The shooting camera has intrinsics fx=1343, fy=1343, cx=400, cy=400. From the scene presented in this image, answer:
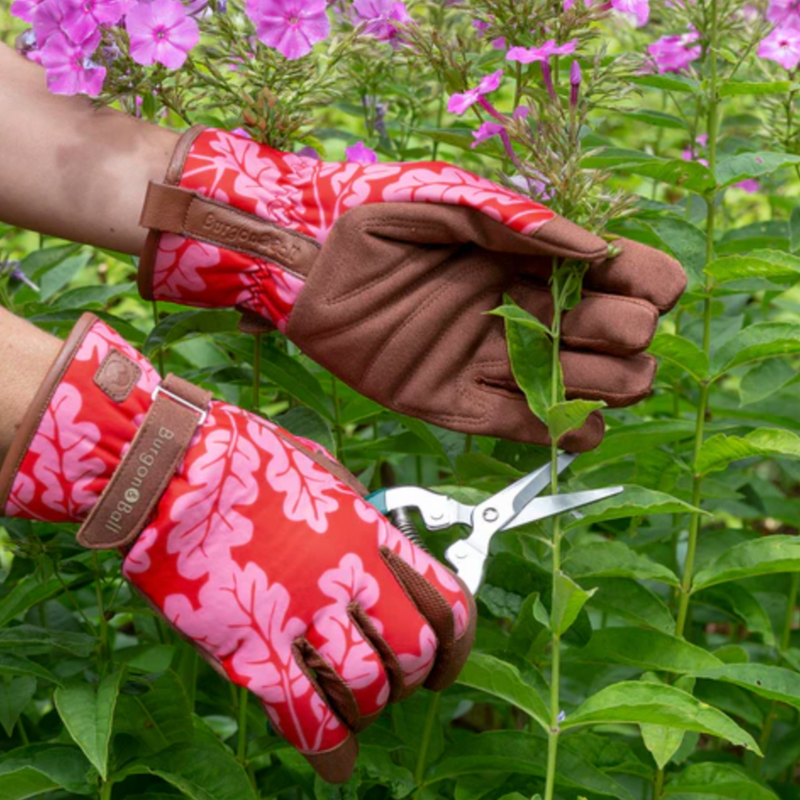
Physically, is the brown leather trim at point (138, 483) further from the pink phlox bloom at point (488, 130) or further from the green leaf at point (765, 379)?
the green leaf at point (765, 379)

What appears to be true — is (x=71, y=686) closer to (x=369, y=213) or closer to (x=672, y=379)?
(x=369, y=213)

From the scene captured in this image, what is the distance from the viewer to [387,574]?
1386 millimetres

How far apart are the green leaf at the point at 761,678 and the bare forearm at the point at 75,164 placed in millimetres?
853

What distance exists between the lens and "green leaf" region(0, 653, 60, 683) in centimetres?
155

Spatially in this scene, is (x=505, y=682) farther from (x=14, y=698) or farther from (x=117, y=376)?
(x=14, y=698)

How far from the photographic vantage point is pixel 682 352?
5.22ft

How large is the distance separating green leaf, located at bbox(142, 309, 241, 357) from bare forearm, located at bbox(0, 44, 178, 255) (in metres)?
0.10

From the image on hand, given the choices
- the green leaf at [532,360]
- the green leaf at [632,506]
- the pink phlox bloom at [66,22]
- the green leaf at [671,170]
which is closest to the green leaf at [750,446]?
the green leaf at [632,506]

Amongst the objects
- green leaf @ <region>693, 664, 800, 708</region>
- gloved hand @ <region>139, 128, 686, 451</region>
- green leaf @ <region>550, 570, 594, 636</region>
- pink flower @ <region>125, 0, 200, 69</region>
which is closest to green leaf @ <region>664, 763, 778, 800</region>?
green leaf @ <region>693, 664, 800, 708</region>

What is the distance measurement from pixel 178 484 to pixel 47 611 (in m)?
0.79

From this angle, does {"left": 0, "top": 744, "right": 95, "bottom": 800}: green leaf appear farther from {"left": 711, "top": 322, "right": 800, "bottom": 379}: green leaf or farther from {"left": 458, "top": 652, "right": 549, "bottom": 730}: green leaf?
{"left": 711, "top": 322, "right": 800, "bottom": 379}: green leaf

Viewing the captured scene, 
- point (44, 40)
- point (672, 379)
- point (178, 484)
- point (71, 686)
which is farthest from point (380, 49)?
point (71, 686)

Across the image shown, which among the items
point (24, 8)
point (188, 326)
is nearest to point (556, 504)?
point (188, 326)

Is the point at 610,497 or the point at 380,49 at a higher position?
the point at 380,49
